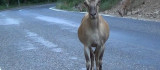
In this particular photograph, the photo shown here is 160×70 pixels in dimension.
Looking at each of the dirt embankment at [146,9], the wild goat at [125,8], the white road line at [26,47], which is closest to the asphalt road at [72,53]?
the white road line at [26,47]

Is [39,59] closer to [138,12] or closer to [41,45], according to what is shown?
[41,45]

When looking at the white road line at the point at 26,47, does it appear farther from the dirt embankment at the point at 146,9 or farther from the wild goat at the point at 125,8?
the wild goat at the point at 125,8

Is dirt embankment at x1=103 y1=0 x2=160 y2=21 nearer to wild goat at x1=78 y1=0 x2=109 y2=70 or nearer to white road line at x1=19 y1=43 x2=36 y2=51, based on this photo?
white road line at x1=19 y1=43 x2=36 y2=51

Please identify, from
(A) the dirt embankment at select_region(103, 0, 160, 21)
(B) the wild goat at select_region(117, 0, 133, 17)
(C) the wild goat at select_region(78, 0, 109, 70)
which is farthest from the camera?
(B) the wild goat at select_region(117, 0, 133, 17)

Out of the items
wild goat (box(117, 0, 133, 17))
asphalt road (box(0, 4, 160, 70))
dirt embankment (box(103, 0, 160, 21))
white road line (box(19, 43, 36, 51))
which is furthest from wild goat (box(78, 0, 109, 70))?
wild goat (box(117, 0, 133, 17))

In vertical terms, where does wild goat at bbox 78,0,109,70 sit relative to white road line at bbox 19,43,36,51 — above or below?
above

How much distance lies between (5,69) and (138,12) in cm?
1622

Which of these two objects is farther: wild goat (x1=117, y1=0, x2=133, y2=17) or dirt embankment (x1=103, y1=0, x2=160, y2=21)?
wild goat (x1=117, y1=0, x2=133, y2=17)

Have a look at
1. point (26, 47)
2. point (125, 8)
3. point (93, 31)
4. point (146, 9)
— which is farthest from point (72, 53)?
point (125, 8)

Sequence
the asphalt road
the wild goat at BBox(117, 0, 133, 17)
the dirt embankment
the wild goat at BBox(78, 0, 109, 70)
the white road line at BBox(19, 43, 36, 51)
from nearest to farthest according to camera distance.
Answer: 1. the wild goat at BBox(78, 0, 109, 70)
2. the asphalt road
3. the white road line at BBox(19, 43, 36, 51)
4. the dirt embankment
5. the wild goat at BBox(117, 0, 133, 17)

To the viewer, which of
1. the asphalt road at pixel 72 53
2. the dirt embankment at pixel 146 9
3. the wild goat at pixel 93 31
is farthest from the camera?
the dirt embankment at pixel 146 9

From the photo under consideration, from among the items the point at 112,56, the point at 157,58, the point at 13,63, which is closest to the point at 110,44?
the point at 112,56

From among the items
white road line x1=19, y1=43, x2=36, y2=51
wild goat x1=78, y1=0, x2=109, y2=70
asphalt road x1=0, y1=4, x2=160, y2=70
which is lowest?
white road line x1=19, y1=43, x2=36, y2=51

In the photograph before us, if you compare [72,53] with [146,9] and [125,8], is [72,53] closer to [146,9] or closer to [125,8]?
[146,9]
